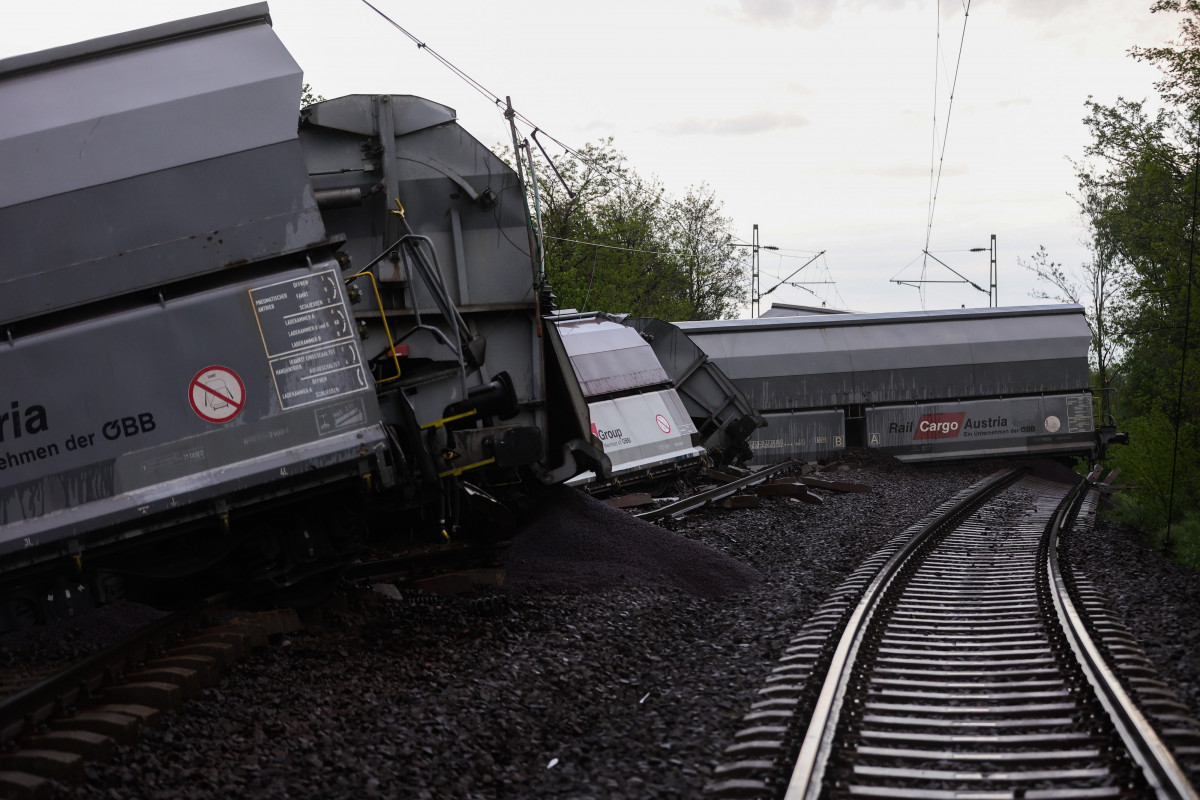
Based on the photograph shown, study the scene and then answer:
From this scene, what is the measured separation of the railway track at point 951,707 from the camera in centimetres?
476

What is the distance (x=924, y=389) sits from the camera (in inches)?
1100

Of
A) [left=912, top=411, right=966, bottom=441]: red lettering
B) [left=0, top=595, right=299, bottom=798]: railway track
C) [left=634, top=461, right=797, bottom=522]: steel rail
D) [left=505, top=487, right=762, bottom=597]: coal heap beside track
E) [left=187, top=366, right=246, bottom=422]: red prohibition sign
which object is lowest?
[left=912, top=411, right=966, bottom=441]: red lettering

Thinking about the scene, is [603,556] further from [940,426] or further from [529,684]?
[940,426]

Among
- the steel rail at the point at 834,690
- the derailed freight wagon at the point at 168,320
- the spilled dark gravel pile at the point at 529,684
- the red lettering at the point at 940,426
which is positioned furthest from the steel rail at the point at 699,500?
the red lettering at the point at 940,426

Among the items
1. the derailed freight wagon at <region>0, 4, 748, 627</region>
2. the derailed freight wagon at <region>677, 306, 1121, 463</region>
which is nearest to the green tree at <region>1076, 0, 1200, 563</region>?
the derailed freight wagon at <region>677, 306, 1121, 463</region>

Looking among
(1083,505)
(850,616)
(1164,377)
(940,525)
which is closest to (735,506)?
(940,525)

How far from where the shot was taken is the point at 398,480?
27.5 feet

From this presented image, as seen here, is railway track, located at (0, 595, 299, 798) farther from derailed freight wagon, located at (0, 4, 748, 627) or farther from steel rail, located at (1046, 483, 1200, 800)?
steel rail, located at (1046, 483, 1200, 800)

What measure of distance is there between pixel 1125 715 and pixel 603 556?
6288 millimetres

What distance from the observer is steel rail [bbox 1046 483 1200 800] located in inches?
174

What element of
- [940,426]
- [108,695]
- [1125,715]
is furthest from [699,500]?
[940,426]

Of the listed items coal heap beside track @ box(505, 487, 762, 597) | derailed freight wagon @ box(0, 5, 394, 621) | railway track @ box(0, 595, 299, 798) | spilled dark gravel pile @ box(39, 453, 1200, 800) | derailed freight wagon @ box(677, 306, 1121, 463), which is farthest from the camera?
derailed freight wagon @ box(677, 306, 1121, 463)

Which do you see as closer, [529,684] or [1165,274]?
[529,684]

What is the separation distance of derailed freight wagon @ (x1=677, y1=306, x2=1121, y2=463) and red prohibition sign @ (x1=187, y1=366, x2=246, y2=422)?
68.0 feet
